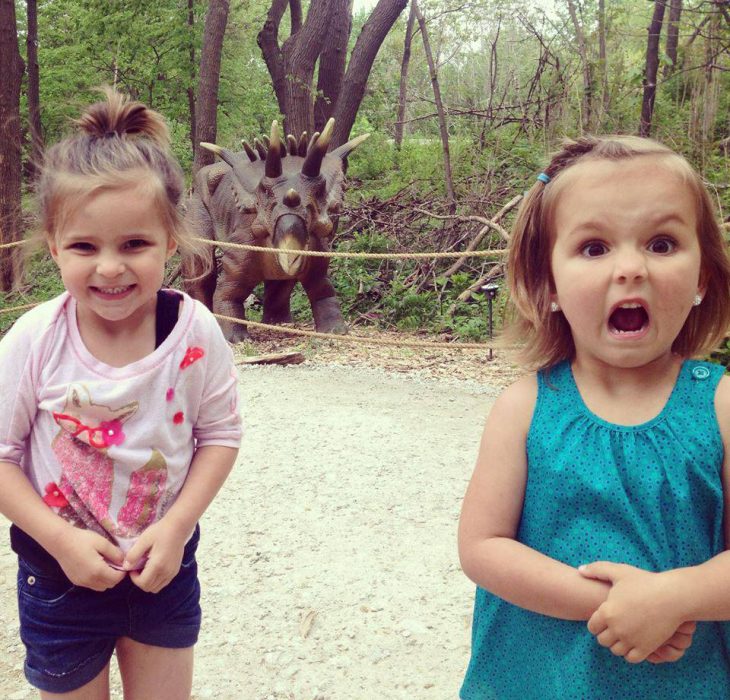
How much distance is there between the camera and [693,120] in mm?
6492

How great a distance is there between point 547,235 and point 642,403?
0.29m

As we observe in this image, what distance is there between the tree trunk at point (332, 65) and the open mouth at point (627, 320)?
1019cm

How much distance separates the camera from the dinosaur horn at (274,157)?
20.5 ft

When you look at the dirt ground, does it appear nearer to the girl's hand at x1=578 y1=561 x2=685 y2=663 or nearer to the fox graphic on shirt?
the fox graphic on shirt

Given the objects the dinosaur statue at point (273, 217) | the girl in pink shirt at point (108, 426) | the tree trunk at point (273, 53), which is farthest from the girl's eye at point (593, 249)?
the tree trunk at point (273, 53)

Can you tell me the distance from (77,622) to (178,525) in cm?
25

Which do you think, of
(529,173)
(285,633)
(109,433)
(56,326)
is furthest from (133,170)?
(529,173)

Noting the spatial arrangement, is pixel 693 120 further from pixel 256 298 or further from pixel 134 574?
pixel 134 574

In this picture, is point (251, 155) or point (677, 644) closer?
point (677, 644)

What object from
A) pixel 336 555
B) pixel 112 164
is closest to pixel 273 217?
pixel 336 555

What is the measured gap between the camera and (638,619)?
987 mm

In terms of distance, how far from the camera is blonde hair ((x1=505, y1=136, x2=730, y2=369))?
117cm

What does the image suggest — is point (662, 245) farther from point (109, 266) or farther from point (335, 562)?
point (335, 562)

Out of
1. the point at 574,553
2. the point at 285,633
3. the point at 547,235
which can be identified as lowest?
the point at 285,633
